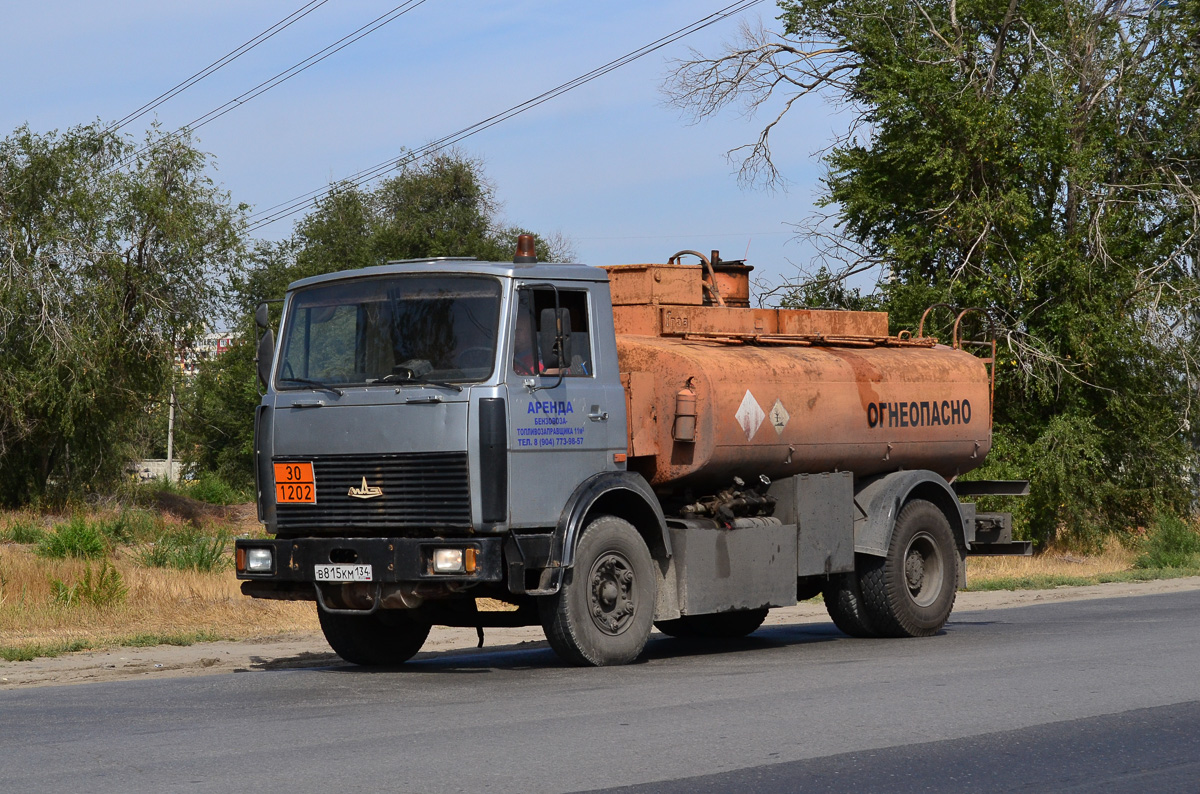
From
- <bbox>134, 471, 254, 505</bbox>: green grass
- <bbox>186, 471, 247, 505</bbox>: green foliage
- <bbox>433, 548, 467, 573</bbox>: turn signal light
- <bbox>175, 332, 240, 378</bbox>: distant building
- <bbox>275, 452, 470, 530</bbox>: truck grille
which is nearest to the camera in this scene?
<bbox>433, 548, 467, 573</bbox>: turn signal light

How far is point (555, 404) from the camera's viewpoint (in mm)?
10453

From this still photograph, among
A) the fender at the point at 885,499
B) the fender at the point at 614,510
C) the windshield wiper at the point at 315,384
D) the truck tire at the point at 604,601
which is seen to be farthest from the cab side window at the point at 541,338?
the fender at the point at 885,499

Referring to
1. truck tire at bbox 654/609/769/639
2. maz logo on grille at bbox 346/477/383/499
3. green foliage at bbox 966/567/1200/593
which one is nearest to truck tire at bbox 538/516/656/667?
maz logo on grille at bbox 346/477/383/499

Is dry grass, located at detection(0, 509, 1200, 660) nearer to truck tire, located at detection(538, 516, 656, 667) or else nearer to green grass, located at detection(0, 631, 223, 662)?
green grass, located at detection(0, 631, 223, 662)

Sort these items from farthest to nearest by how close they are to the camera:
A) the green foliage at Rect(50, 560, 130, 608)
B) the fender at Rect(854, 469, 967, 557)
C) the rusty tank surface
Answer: the green foliage at Rect(50, 560, 130, 608), the fender at Rect(854, 469, 967, 557), the rusty tank surface

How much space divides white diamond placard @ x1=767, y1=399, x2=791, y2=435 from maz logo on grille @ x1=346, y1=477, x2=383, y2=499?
11.9ft

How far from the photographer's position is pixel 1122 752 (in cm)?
686

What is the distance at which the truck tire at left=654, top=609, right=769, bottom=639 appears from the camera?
13773mm

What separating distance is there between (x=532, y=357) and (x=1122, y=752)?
5.02 meters

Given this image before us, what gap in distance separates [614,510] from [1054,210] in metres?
18.8

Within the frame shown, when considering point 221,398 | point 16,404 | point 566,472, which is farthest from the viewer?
point 221,398

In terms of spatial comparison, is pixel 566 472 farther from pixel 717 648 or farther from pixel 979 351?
pixel 979 351

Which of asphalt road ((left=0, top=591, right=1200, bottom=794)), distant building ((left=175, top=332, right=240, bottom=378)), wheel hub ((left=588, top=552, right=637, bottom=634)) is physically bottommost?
asphalt road ((left=0, top=591, right=1200, bottom=794))

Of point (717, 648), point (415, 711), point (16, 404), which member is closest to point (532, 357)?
point (415, 711)
